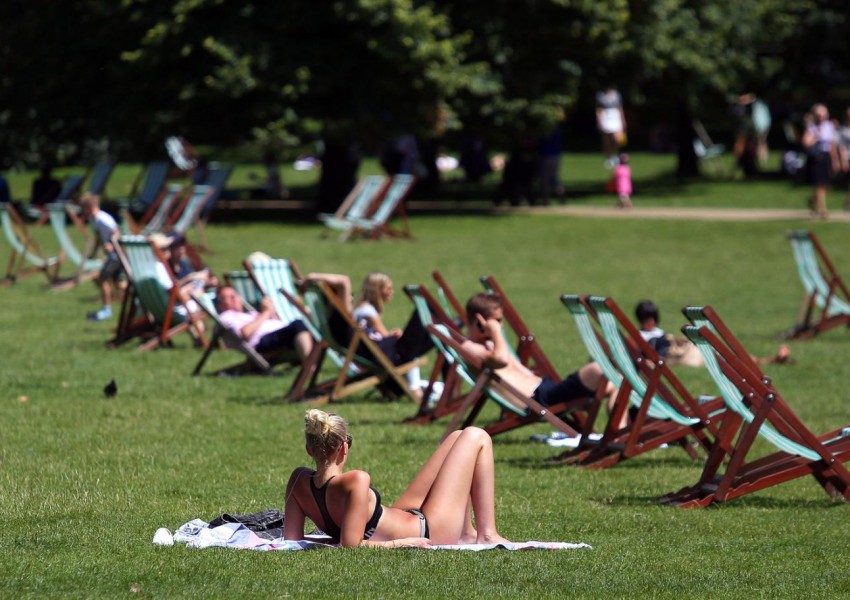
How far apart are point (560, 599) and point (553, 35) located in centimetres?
2274

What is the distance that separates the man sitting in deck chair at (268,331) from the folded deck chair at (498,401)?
2512 mm

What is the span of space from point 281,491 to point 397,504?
56.5 inches

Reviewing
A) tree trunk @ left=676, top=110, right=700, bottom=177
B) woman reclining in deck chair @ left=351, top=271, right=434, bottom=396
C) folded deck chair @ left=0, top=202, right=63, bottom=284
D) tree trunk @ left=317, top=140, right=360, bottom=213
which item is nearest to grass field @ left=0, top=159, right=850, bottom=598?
woman reclining in deck chair @ left=351, top=271, right=434, bottom=396

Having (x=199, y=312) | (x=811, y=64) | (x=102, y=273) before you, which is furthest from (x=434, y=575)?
(x=811, y=64)

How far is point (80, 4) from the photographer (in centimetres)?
2766

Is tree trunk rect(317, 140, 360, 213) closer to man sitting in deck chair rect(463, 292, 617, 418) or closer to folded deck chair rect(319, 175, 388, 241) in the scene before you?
folded deck chair rect(319, 175, 388, 241)

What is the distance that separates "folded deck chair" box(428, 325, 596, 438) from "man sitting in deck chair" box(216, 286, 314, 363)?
2.51 metres

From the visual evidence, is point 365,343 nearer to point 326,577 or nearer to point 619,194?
point 326,577

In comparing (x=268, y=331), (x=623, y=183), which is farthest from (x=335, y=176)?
(x=268, y=331)

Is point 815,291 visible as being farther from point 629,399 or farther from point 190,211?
point 190,211

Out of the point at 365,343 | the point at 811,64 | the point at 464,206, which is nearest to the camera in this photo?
the point at 365,343

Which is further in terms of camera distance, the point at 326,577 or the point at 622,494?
the point at 622,494

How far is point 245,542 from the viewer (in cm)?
668

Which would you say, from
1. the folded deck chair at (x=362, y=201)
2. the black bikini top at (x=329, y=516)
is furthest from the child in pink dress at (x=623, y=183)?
the black bikini top at (x=329, y=516)
